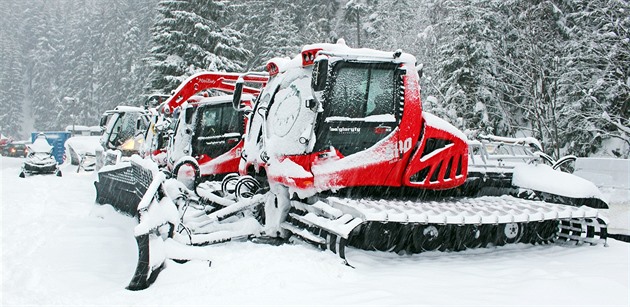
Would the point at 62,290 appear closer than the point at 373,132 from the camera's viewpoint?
Yes

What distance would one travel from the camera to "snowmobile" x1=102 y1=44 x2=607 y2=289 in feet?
23.4

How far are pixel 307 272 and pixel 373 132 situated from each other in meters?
2.42

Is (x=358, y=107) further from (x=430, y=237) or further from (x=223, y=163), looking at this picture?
(x=223, y=163)

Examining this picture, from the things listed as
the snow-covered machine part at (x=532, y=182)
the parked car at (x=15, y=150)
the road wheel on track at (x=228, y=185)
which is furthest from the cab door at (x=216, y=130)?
the parked car at (x=15, y=150)

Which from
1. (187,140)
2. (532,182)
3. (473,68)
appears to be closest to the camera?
(532,182)

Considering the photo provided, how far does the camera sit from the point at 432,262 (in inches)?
273

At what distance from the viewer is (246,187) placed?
8844 millimetres

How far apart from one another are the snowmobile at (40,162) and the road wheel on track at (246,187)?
560 inches

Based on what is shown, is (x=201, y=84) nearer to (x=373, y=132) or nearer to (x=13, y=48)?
(x=373, y=132)

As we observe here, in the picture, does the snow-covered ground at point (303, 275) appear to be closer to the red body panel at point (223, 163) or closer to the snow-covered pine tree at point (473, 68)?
the red body panel at point (223, 163)

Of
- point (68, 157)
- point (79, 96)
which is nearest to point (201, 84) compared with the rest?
point (68, 157)

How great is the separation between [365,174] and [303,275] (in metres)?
2.02

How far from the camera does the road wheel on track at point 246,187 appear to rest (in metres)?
8.73

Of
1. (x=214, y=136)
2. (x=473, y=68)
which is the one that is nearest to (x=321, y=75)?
(x=214, y=136)
